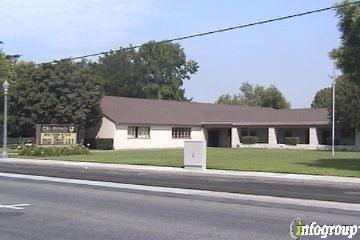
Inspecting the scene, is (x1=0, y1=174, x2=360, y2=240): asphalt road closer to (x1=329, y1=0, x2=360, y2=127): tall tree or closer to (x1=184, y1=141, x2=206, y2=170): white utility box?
(x1=184, y1=141, x2=206, y2=170): white utility box

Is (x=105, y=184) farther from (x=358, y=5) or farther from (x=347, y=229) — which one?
(x=358, y=5)

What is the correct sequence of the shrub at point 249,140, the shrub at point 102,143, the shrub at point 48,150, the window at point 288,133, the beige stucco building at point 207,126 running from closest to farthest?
1. the shrub at point 48,150
2. the shrub at point 102,143
3. the beige stucco building at point 207,126
4. the shrub at point 249,140
5. the window at point 288,133

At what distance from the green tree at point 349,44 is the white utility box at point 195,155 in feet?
25.7

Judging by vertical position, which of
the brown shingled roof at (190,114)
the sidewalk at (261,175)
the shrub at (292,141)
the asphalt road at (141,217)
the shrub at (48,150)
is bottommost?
the asphalt road at (141,217)

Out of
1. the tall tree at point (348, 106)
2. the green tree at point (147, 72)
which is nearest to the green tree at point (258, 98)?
the green tree at point (147, 72)

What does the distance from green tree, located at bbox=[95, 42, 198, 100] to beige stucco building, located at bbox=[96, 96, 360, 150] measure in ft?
84.8

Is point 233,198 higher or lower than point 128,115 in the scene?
lower

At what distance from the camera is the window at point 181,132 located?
201ft

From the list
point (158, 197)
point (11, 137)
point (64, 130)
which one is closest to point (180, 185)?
point (158, 197)

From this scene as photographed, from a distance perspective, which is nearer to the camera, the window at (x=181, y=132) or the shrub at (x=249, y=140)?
the window at (x=181, y=132)

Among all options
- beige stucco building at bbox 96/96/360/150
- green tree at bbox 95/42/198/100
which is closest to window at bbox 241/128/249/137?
beige stucco building at bbox 96/96/360/150

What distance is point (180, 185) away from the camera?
781 inches

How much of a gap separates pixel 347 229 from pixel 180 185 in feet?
33.4

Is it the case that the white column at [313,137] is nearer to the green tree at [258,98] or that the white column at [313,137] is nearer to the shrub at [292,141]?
the shrub at [292,141]
